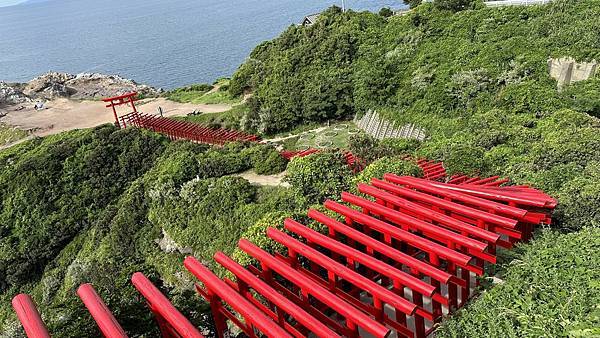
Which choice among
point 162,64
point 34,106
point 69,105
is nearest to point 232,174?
point 69,105

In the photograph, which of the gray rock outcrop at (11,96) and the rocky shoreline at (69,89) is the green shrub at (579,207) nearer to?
the rocky shoreline at (69,89)

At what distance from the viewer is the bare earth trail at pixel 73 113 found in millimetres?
43750

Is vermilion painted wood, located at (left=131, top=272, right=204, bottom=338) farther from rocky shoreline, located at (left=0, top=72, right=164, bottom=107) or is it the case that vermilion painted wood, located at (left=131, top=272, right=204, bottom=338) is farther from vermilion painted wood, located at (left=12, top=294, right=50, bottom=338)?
rocky shoreline, located at (left=0, top=72, right=164, bottom=107)

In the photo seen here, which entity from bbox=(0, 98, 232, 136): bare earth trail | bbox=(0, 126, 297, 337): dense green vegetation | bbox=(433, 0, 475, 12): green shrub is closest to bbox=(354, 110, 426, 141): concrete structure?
bbox=(0, 126, 297, 337): dense green vegetation

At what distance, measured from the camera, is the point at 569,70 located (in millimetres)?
24812

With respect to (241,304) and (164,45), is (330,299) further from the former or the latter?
(164,45)

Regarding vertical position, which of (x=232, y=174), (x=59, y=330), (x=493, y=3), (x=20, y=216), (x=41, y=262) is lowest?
(x=41, y=262)

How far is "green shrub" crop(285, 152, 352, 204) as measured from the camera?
741 inches

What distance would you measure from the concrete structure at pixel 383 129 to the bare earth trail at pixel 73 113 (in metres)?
15.2

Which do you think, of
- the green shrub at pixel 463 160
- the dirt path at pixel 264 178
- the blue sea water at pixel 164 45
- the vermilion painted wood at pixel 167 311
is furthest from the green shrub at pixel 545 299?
the blue sea water at pixel 164 45

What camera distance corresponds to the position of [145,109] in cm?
4584

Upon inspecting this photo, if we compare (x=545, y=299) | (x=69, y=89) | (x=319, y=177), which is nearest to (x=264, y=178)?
(x=319, y=177)

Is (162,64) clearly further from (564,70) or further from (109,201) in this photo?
(564,70)

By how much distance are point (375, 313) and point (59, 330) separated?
232 inches
